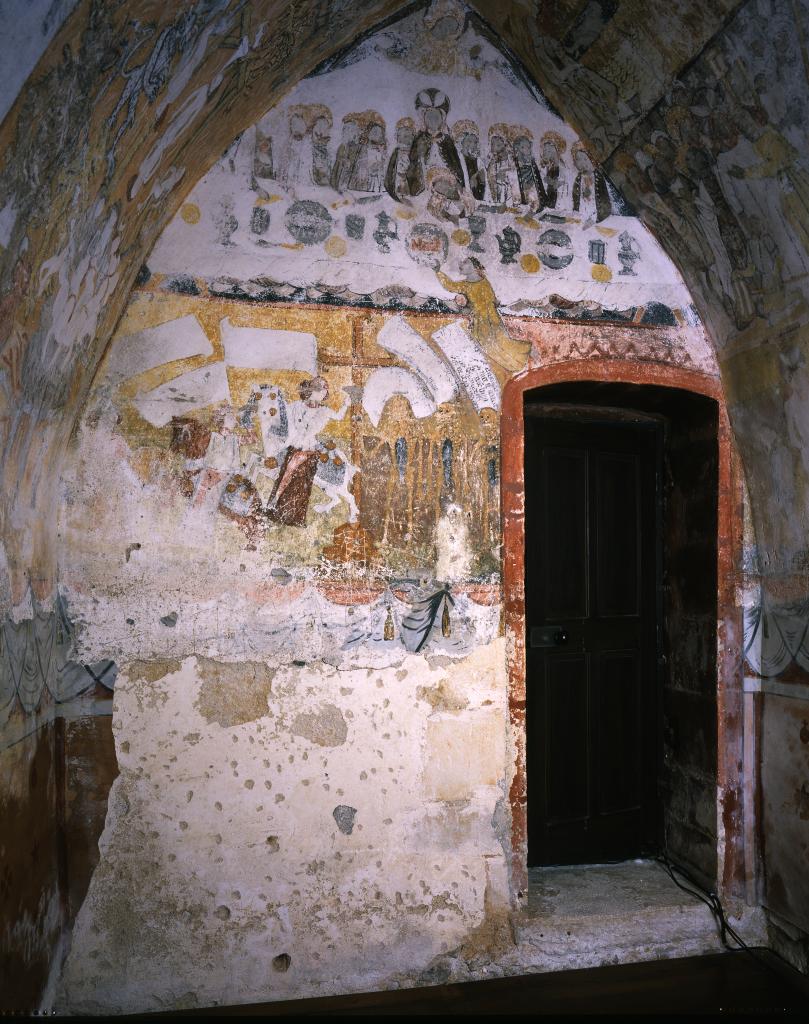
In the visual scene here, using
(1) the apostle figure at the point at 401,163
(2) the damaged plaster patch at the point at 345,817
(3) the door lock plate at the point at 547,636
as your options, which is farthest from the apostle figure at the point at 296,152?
(2) the damaged plaster patch at the point at 345,817

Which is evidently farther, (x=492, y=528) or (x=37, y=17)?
(x=492, y=528)

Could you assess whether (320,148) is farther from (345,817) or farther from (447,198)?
(345,817)

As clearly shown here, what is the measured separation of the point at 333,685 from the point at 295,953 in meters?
1.18

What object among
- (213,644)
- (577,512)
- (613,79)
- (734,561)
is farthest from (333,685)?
(613,79)

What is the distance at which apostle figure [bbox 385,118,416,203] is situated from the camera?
12.0ft

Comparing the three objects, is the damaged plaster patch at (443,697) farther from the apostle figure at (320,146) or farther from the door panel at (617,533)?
the apostle figure at (320,146)

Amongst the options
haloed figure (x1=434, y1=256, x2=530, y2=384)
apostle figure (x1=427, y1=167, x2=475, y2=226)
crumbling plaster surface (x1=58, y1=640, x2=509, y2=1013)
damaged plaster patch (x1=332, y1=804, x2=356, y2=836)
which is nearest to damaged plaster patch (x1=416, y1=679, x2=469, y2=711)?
crumbling plaster surface (x1=58, y1=640, x2=509, y2=1013)

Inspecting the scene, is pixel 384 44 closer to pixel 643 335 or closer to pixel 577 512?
pixel 643 335

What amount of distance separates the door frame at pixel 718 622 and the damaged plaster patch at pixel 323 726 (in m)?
0.83

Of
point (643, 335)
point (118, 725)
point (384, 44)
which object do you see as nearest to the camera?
point (118, 725)

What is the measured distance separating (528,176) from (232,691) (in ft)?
9.47

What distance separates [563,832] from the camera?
4.18m

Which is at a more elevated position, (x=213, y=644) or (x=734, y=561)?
(x=734, y=561)

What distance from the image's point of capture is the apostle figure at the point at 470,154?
3.71 meters
